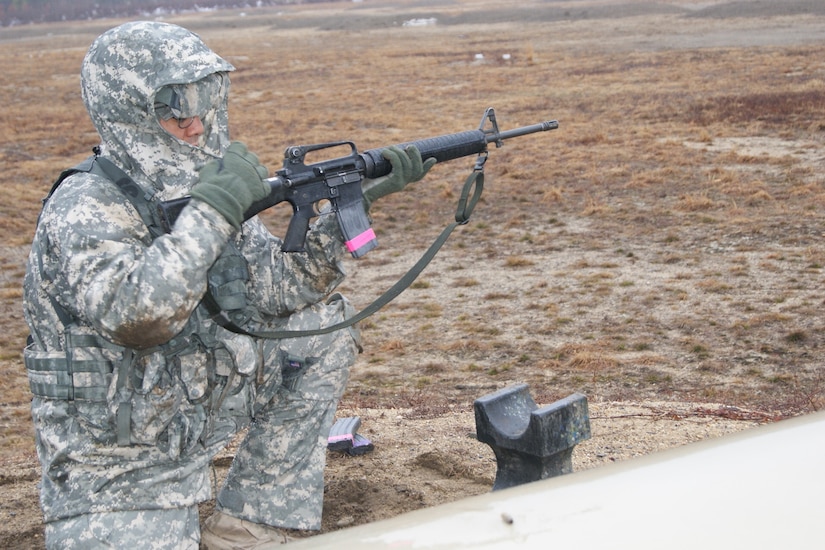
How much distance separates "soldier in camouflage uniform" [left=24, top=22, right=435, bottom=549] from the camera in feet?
8.44

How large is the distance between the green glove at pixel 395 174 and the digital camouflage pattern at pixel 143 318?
0.63ft

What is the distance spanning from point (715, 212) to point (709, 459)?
7.22 metres

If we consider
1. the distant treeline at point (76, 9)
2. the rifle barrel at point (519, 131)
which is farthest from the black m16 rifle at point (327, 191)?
Answer: the distant treeline at point (76, 9)

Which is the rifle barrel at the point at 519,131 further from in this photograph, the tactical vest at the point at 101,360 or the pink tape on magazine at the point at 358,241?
the tactical vest at the point at 101,360

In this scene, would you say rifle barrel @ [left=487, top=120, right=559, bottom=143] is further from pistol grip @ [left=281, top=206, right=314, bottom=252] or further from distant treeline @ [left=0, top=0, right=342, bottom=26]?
distant treeline @ [left=0, top=0, right=342, bottom=26]

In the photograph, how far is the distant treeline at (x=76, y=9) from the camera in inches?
2724

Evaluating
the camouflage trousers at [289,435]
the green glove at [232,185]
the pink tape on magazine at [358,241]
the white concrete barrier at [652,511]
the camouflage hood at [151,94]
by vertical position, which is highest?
the camouflage hood at [151,94]

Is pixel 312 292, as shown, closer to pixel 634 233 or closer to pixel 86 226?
pixel 86 226

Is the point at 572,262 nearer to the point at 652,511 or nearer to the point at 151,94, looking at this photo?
the point at 151,94

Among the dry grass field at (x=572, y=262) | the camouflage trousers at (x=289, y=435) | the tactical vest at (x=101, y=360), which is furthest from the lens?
the dry grass field at (x=572, y=262)

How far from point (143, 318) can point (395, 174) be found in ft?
3.57

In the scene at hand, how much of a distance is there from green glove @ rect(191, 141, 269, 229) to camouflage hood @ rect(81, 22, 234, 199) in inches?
7.7

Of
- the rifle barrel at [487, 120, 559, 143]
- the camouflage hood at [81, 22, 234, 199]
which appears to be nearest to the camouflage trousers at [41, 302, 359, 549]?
the camouflage hood at [81, 22, 234, 199]

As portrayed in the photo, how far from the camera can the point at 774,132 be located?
40.9ft
